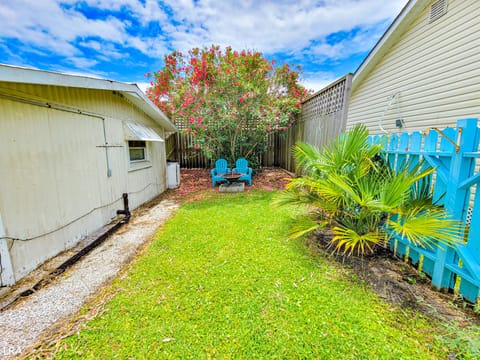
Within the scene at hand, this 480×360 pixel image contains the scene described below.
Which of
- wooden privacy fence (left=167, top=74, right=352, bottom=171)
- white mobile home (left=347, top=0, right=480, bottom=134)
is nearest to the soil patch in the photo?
white mobile home (left=347, top=0, right=480, bottom=134)

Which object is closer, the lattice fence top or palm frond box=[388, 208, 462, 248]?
palm frond box=[388, 208, 462, 248]

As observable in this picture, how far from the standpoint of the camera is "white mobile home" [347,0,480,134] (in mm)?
3779

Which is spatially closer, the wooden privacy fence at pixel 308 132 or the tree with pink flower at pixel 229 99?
the wooden privacy fence at pixel 308 132

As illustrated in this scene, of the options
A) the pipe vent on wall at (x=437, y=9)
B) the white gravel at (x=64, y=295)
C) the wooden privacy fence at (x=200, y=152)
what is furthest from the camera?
the wooden privacy fence at (x=200, y=152)

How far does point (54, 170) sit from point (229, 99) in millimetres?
5817

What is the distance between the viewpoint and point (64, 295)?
91.5 inches

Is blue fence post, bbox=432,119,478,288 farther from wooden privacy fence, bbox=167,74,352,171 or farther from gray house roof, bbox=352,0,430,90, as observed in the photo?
gray house roof, bbox=352,0,430,90

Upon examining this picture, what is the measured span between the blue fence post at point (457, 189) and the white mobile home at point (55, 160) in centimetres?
469

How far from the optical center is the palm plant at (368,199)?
2162 mm

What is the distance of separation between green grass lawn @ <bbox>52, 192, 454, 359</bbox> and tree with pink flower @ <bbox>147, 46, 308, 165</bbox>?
5.47 metres

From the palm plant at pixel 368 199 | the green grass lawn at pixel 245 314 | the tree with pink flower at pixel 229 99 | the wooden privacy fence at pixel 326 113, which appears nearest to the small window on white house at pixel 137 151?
the tree with pink flower at pixel 229 99

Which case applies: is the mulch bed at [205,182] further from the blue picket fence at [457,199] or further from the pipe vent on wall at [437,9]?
the pipe vent on wall at [437,9]

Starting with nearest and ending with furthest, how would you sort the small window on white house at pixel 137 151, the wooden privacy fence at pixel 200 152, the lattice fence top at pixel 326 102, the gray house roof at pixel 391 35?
the gray house roof at pixel 391 35 < the small window on white house at pixel 137 151 < the lattice fence top at pixel 326 102 < the wooden privacy fence at pixel 200 152

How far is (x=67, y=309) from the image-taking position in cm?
212
